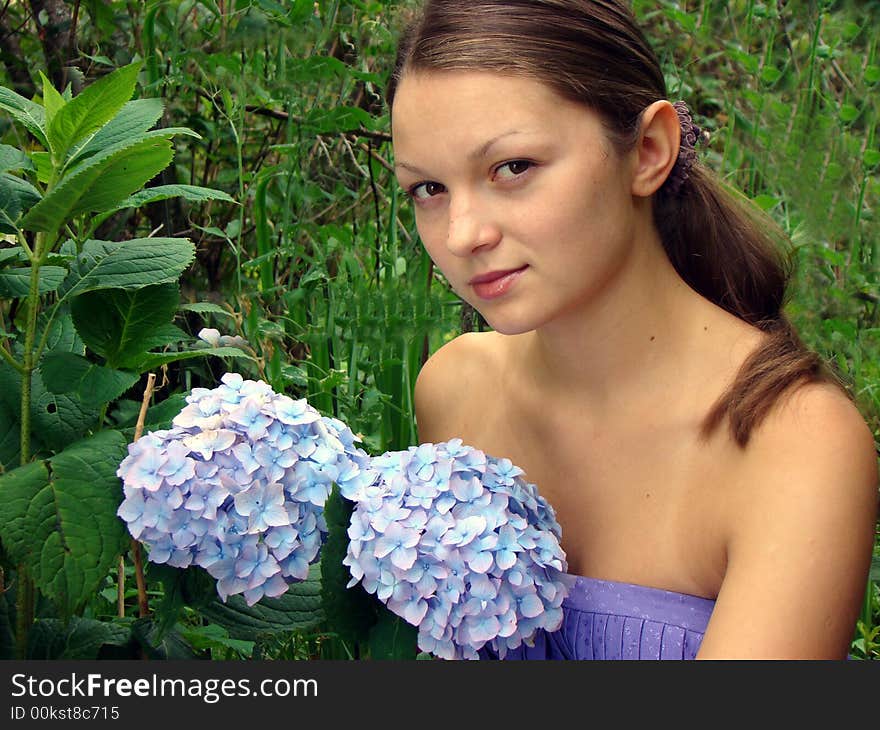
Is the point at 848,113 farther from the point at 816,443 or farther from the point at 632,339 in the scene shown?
the point at 816,443

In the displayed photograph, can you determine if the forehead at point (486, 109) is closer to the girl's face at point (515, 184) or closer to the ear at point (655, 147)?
the girl's face at point (515, 184)

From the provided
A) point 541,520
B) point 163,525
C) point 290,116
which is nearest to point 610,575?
point 541,520

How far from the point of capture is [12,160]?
1.16 metres

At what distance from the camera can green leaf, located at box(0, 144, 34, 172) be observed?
3.76ft

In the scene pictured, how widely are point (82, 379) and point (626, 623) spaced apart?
28.8 inches

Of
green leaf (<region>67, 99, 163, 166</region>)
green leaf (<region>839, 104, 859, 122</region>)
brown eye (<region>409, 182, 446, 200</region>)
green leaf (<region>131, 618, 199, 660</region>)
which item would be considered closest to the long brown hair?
brown eye (<region>409, 182, 446, 200</region>)

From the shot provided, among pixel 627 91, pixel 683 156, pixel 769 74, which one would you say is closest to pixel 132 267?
pixel 627 91

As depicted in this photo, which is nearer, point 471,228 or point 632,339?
point 471,228

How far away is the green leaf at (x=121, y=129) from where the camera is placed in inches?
44.6

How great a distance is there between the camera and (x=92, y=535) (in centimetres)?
107

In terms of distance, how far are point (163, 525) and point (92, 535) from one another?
67mm

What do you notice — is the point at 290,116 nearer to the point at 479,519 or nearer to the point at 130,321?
the point at 130,321

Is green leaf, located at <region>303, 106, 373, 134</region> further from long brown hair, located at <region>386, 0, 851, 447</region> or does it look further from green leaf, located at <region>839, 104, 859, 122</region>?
green leaf, located at <region>839, 104, 859, 122</region>

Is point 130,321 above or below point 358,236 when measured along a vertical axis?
below
